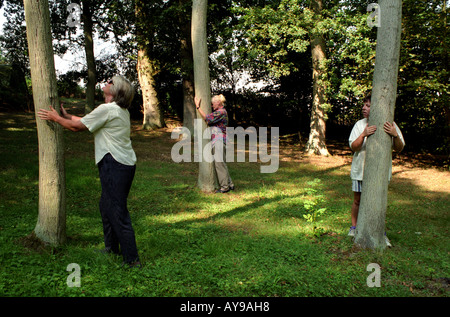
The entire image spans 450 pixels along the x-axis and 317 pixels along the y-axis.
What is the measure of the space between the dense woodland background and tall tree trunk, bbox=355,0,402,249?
24.7 ft

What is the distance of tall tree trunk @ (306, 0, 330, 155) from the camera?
1309 cm

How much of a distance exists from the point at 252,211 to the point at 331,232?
1.60 meters

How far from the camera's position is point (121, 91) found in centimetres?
369

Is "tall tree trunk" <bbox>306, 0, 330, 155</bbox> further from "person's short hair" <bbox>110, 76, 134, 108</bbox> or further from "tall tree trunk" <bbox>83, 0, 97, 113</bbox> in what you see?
"tall tree trunk" <bbox>83, 0, 97, 113</bbox>

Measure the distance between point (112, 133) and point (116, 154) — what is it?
0.77 ft

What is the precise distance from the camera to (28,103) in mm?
20609

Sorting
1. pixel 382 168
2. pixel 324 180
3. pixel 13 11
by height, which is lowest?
pixel 324 180

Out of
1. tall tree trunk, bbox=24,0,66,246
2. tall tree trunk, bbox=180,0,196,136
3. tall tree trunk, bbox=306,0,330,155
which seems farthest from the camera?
tall tree trunk, bbox=180,0,196,136

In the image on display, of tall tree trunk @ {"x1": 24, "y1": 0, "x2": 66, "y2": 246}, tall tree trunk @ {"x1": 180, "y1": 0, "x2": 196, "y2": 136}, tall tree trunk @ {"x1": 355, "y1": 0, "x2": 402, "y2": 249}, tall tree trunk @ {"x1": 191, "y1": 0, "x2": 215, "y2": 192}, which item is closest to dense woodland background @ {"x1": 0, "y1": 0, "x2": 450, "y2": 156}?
tall tree trunk @ {"x1": 180, "y1": 0, "x2": 196, "y2": 136}

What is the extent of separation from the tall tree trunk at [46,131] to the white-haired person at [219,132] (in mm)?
3780

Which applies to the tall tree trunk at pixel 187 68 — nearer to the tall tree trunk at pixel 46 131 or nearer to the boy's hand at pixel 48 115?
the tall tree trunk at pixel 46 131

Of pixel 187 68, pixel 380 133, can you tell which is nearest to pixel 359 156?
A: pixel 380 133
